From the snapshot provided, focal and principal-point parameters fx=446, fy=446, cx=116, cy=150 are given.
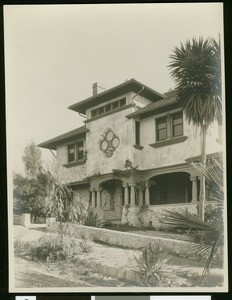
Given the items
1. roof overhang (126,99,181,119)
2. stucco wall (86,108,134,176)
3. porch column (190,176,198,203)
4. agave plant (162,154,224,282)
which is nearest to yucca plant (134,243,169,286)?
agave plant (162,154,224,282)

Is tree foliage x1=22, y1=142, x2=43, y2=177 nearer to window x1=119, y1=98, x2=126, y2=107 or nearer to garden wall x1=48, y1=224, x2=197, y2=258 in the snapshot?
garden wall x1=48, y1=224, x2=197, y2=258

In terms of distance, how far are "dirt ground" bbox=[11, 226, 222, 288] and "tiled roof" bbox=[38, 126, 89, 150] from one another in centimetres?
32

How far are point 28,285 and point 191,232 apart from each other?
0.65 metres

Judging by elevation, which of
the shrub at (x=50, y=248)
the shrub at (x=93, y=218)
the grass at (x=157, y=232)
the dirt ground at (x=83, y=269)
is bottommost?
the dirt ground at (x=83, y=269)

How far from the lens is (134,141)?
1.70 metres

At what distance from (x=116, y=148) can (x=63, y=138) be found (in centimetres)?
21

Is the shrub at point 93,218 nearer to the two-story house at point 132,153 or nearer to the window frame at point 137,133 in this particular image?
the two-story house at point 132,153

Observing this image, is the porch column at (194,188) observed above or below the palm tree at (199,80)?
below

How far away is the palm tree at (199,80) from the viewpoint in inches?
65.7

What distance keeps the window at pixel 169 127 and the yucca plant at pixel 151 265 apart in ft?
1.35

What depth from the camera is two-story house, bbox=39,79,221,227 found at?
5.47 feet

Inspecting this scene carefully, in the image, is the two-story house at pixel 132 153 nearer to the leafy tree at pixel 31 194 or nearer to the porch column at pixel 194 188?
the porch column at pixel 194 188

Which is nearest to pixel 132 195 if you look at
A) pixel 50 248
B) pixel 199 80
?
pixel 50 248

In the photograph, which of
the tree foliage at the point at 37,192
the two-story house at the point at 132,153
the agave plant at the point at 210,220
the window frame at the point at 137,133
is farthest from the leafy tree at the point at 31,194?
the agave plant at the point at 210,220
